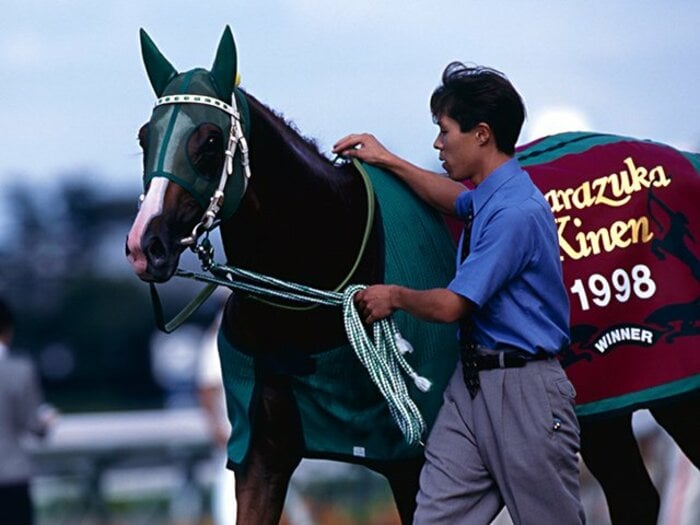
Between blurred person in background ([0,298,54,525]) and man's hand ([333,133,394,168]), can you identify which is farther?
blurred person in background ([0,298,54,525])

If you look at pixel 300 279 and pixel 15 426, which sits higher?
pixel 300 279

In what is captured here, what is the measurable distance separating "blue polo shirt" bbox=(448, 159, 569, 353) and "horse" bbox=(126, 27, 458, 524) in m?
0.46

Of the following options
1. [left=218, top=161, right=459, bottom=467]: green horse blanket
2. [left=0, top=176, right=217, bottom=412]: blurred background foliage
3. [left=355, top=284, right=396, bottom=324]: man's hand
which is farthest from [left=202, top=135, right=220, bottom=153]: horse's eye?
[left=0, top=176, right=217, bottom=412]: blurred background foliage

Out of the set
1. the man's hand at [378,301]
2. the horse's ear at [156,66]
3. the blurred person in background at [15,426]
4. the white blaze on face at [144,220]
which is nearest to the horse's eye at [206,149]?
the white blaze on face at [144,220]

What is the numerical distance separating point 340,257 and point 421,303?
579mm

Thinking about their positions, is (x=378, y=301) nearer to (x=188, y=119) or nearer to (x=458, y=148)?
(x=458, y=148)

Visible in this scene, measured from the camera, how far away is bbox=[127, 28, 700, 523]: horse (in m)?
4.58

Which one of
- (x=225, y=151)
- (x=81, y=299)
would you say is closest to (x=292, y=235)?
(x=225, y=151)

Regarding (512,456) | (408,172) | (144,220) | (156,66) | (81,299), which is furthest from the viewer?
(81,299)

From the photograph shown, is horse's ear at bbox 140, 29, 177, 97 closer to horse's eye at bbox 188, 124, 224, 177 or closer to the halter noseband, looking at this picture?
the halter noseband

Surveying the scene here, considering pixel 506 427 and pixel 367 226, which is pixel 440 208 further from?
pixel 506 427

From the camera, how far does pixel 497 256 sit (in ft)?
14.5

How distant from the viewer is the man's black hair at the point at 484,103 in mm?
4586

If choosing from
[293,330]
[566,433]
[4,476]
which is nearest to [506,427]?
[566,433]
